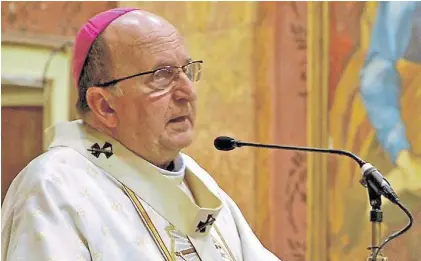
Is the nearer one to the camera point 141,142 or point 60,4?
point 141,142

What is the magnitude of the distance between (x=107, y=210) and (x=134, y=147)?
0.20 meters

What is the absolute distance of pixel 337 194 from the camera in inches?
140

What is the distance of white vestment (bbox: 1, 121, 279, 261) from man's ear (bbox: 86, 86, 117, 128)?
39mm

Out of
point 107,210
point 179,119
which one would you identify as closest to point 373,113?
point 179,119

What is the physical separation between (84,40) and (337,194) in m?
1.83

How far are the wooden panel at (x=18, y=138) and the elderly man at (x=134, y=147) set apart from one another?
1.62 m

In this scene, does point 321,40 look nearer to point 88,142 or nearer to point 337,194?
point 337,194

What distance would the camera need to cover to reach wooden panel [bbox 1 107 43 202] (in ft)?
11.7

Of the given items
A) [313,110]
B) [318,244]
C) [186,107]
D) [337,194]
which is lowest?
[318,244]

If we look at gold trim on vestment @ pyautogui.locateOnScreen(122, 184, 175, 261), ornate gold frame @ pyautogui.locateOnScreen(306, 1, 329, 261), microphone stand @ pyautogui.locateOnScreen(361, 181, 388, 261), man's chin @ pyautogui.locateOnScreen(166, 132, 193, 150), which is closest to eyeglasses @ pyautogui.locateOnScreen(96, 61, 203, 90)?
man's chin @ pyautogui.locateOnScreen(166, 132, 193, 150)

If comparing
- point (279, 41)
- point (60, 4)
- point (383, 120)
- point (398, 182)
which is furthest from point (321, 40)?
point (60, 4)

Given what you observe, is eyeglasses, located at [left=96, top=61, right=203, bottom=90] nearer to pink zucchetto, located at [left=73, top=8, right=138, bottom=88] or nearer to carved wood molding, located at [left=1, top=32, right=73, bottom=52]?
pink zucchetto, located at [left=73, top=8, right=138, bottom=88]

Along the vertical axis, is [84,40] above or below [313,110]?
above

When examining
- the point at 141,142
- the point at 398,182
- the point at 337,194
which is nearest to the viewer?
the point at 141,142
